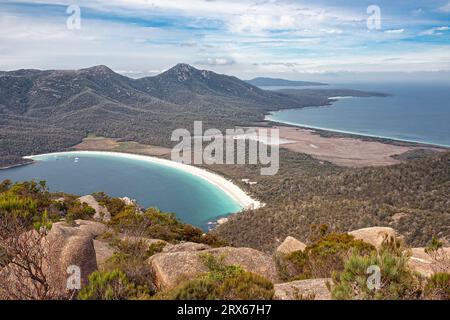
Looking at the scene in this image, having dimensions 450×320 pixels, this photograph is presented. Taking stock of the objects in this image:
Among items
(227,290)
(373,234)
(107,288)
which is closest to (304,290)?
(227,290)

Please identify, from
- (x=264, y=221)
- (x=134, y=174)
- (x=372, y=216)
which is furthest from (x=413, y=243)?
(x=134, y=174)

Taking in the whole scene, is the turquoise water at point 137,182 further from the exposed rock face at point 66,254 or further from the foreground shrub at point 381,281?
the foreground shrub at point 381,281

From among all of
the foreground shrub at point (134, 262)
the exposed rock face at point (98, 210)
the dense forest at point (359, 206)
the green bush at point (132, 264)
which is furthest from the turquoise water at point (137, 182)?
the green bush at point (132, 264)

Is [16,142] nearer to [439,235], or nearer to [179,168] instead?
[179,168]

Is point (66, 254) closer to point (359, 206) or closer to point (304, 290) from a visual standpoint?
point (304, 290)

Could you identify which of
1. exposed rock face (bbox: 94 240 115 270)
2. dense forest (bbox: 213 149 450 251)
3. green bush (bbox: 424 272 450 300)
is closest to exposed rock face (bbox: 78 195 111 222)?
exposed rock face (bbox: 94 240 115 270)

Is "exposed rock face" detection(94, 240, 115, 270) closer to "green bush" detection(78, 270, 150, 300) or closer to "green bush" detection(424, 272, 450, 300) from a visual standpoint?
"green bush" detection(78, 270, 150, 300)

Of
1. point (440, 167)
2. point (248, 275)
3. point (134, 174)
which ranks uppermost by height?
point (248, 275)
